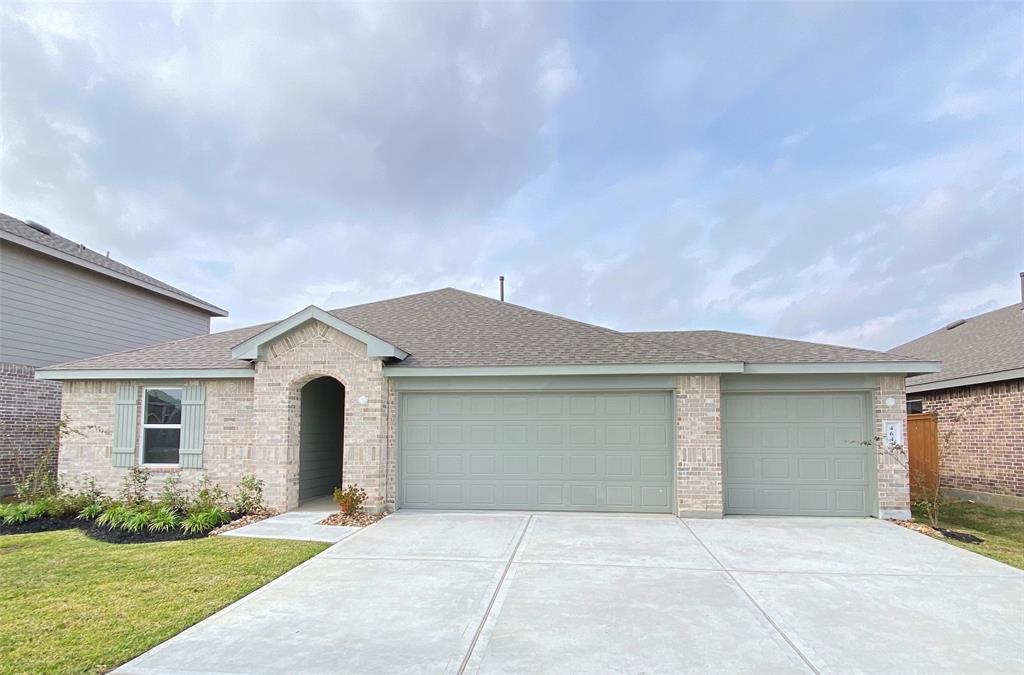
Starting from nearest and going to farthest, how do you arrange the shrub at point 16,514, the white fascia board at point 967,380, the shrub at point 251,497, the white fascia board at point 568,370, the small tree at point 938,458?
the shrub at point 16,514 < the white fascia board at point 568,370 < the small tree at point 938,458 < the shrub at point 251,497 < the white fascia board at point 967,380

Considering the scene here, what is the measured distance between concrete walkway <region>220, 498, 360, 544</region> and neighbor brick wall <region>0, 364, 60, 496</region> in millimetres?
7450

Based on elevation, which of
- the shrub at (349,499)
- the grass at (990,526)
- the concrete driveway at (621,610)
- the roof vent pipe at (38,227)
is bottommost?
the grass at (990,526)

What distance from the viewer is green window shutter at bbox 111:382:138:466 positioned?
1107 centimetres

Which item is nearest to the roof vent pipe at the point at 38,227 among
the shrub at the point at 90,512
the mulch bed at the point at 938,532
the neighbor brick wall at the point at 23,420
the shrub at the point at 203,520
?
the neighbor brick wall at the point at 23,420

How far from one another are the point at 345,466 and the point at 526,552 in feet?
13.9

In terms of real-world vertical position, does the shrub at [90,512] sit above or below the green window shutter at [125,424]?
below

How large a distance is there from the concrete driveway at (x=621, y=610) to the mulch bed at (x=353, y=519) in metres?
1.04

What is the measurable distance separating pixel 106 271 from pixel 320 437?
804 cm

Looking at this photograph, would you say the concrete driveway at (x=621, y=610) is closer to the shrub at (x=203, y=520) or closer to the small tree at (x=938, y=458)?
the small tree at (x=938, y=458)

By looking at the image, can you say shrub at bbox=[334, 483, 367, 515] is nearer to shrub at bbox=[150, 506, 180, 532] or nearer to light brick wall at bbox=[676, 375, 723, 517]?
shrub at bbox=[150, 506, 180, 532]

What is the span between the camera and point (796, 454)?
396 inches

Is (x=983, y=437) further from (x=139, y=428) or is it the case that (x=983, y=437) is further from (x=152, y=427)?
(x=139, y=428)

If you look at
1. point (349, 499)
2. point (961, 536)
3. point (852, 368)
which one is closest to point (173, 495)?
point (349, 499)

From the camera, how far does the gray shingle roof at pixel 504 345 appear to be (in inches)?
399
